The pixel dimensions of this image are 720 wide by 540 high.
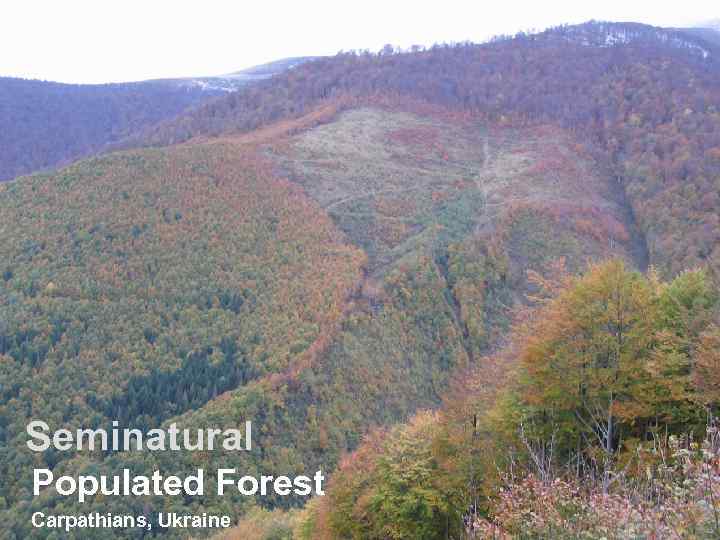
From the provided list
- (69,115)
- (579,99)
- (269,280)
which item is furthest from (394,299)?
(69,115)

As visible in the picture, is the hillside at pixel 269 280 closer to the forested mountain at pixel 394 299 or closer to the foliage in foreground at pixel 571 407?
the forested mountain at pixel 394 299

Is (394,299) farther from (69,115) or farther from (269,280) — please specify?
(69,115)

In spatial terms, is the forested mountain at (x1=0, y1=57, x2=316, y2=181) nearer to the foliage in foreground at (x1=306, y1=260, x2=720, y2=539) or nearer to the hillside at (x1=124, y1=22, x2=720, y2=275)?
the hillside at (x1=124, y1=22, x2=720, y2=275)

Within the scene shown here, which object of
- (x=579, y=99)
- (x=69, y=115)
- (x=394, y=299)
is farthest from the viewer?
(x=69, y=115)

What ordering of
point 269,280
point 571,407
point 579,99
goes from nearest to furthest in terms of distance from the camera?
point 571,407 < point 269,280 < point 579,99

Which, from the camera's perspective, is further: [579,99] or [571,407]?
[579,99]
